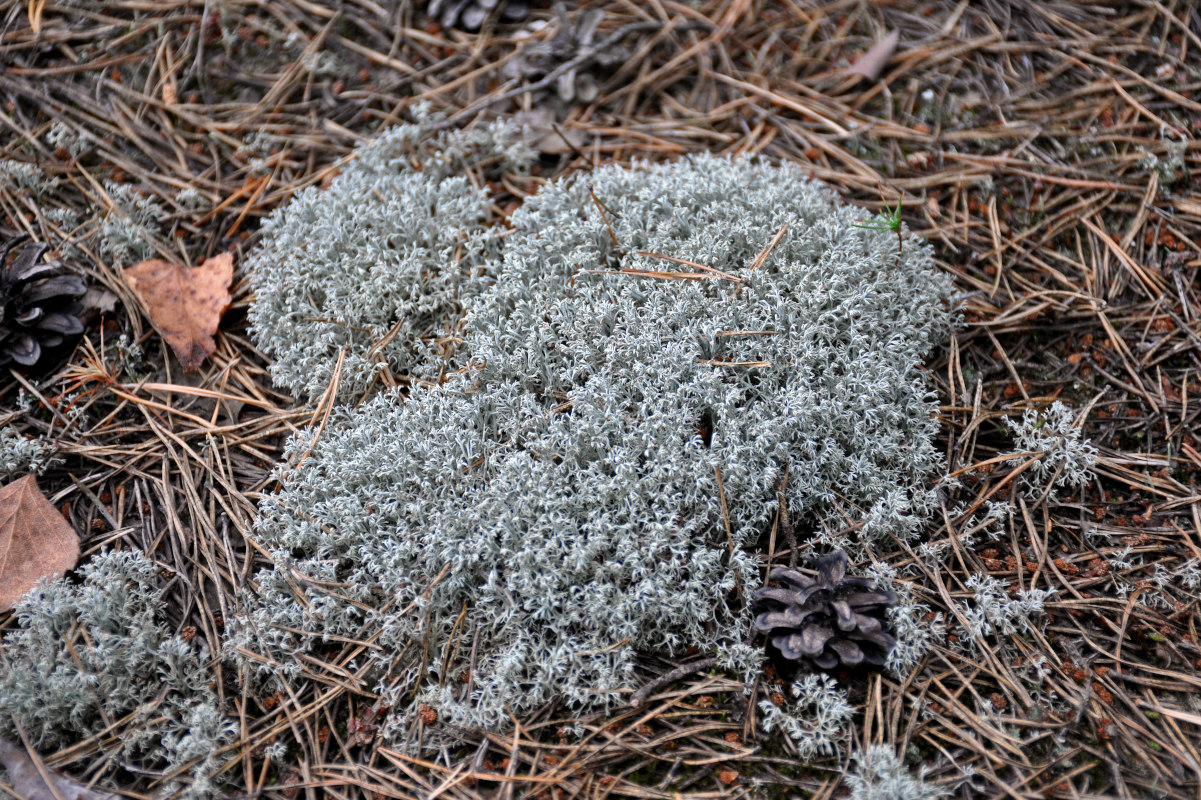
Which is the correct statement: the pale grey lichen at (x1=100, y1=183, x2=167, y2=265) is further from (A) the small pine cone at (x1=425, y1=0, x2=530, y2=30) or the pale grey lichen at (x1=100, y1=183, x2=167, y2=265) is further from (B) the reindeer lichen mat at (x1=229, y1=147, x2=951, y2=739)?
(A) the small pine cone at (x1=425, y1=0, x2=530, y2=30)

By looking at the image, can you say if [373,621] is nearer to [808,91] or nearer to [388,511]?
[388,511]

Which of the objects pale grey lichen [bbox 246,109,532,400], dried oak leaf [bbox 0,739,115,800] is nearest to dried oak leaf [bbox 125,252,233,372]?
pale grey lichen [bbox 246,109,532,400]

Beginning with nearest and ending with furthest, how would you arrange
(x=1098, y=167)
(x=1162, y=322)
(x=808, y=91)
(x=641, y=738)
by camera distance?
(x=641, y=738) → (x=1162, y=322) → (x=1098, y=167) → (x=808, y=91)

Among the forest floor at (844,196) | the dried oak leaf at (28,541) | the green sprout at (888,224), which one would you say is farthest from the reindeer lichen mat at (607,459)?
the dried oak leaf at (28,541)

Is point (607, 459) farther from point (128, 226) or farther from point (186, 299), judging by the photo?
point (128, 226)

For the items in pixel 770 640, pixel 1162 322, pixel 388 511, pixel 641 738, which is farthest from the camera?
pixel 1162 322

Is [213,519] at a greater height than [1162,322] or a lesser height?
greater

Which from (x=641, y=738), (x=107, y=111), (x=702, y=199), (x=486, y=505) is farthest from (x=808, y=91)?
(x=107, y=111)
